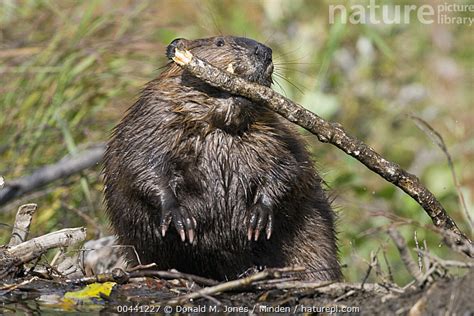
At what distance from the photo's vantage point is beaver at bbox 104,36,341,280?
3697 mm

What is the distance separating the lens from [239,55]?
3750 millimetres

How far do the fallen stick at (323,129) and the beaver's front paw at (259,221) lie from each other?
1.20 ft

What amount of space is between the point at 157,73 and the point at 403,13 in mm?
3794

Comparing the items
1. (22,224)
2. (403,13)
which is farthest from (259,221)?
(403,13)

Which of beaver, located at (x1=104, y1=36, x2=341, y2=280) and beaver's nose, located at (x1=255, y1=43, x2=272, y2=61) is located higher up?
beaver's nose, located at (x1=255, y1=43, x2=272, y2=61)

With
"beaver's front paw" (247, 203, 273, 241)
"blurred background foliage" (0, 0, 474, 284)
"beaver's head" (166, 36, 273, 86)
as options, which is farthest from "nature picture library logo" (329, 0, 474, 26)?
"beaver's front paw" (247, 203, 273, 241)

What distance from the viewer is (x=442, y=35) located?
10.2 meters

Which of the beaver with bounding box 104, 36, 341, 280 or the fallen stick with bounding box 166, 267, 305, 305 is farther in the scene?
the beaver with bounding box 104, 36, 341, 280

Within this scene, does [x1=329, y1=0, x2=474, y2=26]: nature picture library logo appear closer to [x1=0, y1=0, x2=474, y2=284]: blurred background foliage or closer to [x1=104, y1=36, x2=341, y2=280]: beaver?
[x1=0, y1=0, x2=474, y2=284]: blurred background foliage

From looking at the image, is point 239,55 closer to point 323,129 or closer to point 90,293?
point 323,129

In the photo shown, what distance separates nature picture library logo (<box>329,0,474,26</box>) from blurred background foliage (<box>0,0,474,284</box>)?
0.12 metres

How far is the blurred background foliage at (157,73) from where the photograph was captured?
5500 millimetres

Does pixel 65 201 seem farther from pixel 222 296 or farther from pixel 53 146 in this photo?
pixel 222 296

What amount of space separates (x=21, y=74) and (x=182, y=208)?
97.6 inches
